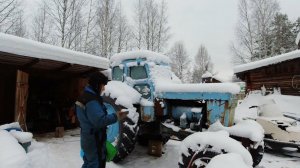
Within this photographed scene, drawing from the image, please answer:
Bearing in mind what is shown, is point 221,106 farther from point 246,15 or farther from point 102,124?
point 246,15

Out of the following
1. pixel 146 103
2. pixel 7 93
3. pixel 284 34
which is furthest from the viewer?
pixel 284 34

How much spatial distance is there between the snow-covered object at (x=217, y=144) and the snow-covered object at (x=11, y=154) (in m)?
2.64

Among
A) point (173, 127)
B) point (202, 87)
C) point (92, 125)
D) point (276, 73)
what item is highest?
point (276, 73)

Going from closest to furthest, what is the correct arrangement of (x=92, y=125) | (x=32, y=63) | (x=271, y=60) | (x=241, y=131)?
(x=92, y=125), (x=241, y=131), (x=32, y=63), (x=271, y=60)

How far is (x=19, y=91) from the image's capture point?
27.2 ft

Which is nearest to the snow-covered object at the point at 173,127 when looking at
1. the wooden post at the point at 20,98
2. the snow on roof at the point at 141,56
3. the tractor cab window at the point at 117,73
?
the snow on roof at the point at 141,56

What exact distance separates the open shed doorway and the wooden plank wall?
11.2m

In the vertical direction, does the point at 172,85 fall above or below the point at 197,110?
above

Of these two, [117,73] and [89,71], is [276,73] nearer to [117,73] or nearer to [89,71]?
[89,71]

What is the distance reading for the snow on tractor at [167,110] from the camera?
18.1 ft

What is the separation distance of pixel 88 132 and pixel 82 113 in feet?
0.92

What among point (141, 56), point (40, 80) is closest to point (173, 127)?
point (141, 56)

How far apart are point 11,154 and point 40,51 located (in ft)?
12.3

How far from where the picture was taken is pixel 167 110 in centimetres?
679
